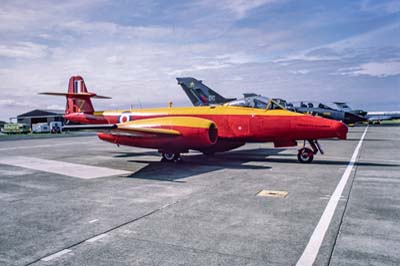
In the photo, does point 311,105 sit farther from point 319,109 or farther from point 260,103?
point 260,103

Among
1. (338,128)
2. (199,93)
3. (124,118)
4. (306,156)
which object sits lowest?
(306,156)

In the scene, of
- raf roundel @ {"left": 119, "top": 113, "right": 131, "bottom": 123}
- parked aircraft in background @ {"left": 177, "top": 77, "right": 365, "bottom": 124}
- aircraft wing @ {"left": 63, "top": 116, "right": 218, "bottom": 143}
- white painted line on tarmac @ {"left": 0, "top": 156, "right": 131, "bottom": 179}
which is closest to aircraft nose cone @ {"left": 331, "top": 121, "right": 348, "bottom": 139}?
parked aircraft in background @ {"left": 177, "top": 77, "right": 365, "bottom": 124}

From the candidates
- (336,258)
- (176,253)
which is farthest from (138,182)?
(336,258)

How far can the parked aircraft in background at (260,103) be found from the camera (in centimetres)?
1263

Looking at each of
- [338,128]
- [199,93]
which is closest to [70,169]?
[338,128]

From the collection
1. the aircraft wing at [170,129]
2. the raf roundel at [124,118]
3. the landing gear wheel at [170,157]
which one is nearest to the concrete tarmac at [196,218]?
the aircraft wing at [170,129]

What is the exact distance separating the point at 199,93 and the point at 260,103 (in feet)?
69.8

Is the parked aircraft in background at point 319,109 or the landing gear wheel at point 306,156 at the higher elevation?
the parked aircraft in background at point 319,109

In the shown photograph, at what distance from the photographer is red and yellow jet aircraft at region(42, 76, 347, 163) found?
37.2 feet

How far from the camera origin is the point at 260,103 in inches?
493

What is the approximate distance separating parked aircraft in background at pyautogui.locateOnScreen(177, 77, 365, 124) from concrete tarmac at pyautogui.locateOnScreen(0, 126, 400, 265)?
3510mm

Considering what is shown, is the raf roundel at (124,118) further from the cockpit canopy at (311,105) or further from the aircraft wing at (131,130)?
the cockpit canopy at (311,105)

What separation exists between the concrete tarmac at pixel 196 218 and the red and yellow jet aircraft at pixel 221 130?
1717 mm

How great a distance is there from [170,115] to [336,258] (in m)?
10.6
